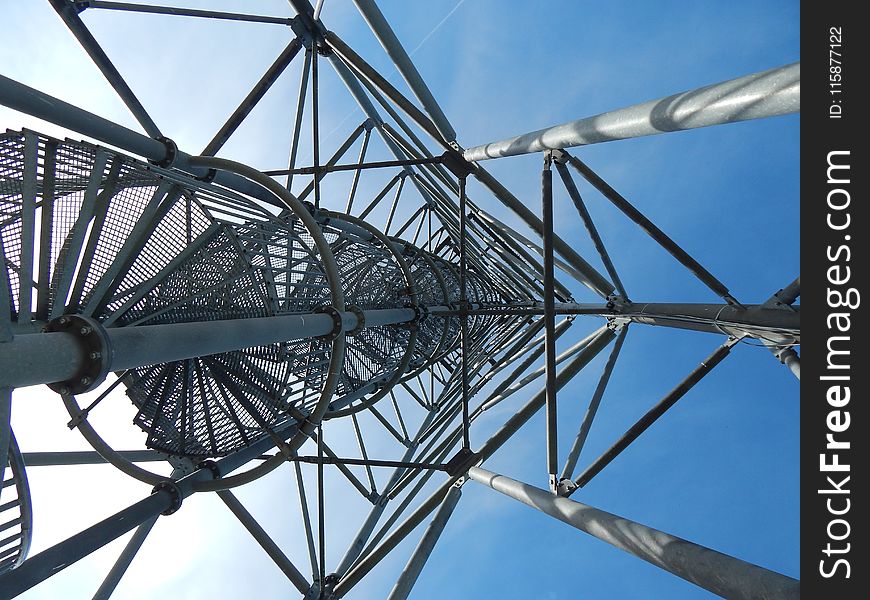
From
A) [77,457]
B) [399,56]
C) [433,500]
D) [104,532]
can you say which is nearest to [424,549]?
[433,500]

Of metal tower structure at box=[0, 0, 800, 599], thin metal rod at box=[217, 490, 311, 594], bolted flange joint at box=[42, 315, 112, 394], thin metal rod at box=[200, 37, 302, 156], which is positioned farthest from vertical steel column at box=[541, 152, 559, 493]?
bolted flange joint at box=[42, 315, 112, 394]

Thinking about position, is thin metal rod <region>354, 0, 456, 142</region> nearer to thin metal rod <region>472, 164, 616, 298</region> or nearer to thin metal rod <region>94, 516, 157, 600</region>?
thin metal rod <region>472, 164, 616, 298</region>

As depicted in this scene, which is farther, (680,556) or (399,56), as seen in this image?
(399,56)

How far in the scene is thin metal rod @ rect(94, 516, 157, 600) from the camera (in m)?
5.63

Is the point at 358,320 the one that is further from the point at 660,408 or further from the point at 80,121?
the point at 660,408

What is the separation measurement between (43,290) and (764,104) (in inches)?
203

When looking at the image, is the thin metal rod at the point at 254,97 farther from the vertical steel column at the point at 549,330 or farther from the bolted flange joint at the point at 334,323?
the vertical steel column at the point at 549,330

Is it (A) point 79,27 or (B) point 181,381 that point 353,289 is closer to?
(B) point 181,381

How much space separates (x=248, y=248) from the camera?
24.4 feet

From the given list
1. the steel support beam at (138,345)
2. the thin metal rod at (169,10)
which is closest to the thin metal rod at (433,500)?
the steel support beam at (138,345)

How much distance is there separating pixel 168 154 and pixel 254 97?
243 cm

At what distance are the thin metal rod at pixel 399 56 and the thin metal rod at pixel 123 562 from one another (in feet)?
20.3

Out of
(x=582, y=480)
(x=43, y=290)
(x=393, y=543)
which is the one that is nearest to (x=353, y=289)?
(x=393, y=543)

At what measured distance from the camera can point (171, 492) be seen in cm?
565
